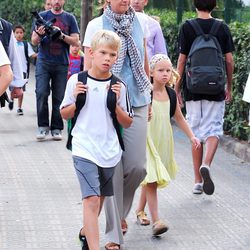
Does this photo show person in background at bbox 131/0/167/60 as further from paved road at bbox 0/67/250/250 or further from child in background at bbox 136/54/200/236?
paved road at bbox 0/67/250/250

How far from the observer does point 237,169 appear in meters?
10.1

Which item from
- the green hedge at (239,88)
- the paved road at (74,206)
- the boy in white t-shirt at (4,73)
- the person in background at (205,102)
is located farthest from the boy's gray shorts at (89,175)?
the green hedge at (239,88)

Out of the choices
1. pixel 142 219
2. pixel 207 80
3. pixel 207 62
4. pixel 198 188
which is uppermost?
pixel 207 62

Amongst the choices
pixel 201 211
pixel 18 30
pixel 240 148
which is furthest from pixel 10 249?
pixel 18 30

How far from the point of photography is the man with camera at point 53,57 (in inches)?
465

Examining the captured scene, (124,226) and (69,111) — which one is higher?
(69,111)

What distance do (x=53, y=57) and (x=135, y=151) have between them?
581 centimetres

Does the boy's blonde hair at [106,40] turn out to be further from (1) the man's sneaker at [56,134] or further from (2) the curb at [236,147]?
(1) the man's sneaker at [56,134]

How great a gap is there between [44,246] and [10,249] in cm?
26

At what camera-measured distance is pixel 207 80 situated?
8484 millimetres

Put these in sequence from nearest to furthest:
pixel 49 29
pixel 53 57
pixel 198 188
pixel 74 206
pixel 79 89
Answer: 1. pixel 79 89
2. pixel 74 206
3. pixel 198 188
4. pixel 49 29
5. pixel 53 57

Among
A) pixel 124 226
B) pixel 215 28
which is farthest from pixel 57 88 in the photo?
pixel 124 226

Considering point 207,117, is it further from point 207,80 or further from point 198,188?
point 198,188

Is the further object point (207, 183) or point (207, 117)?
point (207, 117)
